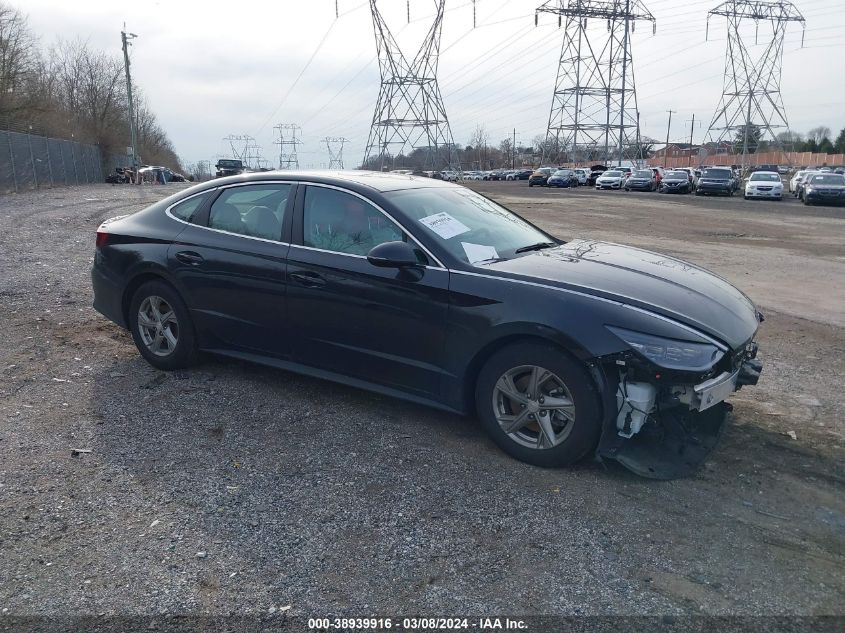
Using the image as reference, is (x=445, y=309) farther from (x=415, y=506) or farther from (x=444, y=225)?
(x=415, y=506)

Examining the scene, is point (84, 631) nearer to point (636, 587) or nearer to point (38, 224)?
point (636, 587)

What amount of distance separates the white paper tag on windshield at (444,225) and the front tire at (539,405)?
0.95m

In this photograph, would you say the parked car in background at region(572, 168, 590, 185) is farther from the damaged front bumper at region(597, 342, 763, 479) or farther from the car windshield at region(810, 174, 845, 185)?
the damaged front bumper at region(597, 342, 763, 479)

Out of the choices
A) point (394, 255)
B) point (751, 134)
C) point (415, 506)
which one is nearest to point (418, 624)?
point (415, 506)

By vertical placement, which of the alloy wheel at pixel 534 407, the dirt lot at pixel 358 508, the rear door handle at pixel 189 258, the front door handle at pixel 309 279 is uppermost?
the rear door handle at pixel 189 258

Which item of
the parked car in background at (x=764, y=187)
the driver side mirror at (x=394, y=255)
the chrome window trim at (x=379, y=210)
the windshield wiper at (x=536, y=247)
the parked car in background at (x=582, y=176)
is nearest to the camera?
the driver side mirror at (x=394, y=255)

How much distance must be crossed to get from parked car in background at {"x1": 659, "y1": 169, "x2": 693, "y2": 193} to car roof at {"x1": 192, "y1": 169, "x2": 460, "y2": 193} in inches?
1587

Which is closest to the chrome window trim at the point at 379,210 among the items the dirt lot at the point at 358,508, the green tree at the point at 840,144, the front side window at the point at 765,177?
the dirt lot at the point at 358,508

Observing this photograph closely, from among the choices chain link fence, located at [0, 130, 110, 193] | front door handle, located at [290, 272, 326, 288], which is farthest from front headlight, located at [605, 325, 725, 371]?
chain link fence, located at [0, 130, 110, 193]

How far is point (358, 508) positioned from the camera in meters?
3.56

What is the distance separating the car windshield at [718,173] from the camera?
40031 mm

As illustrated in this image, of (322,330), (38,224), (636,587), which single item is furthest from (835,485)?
(38,224)

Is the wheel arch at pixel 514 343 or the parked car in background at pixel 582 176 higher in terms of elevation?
the parked car in background at pixel 582 176

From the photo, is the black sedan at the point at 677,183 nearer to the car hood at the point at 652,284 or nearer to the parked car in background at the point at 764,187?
the parked car in background at the point at 764,187
